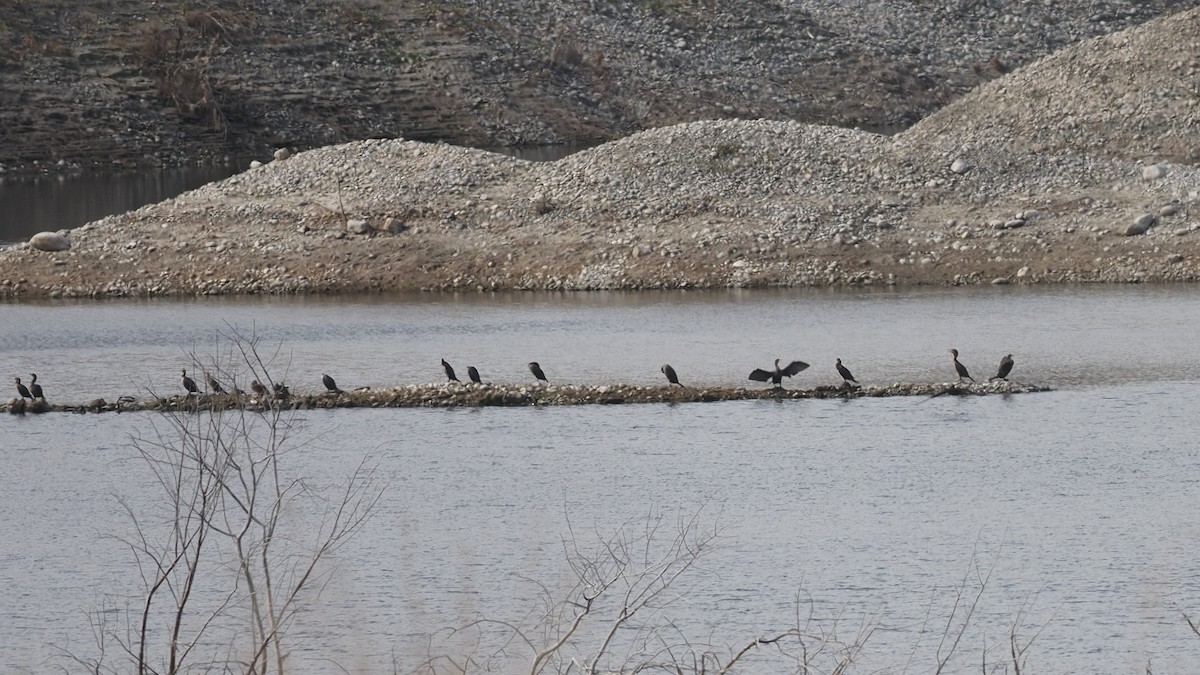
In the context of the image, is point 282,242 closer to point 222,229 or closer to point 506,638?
point 222,229

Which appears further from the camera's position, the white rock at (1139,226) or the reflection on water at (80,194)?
the reflection on water at (80,194)

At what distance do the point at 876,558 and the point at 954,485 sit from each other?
5078mm

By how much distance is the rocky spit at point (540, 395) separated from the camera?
37312 millimetres

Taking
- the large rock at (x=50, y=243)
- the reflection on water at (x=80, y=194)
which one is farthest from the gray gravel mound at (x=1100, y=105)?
the reflection on water at (x=80, y=194)

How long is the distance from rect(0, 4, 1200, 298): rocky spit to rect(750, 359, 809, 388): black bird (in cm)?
1484

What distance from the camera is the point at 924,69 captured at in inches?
4619

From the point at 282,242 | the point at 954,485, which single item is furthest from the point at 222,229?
the point at 954,485

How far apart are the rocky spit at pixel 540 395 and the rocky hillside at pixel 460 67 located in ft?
203

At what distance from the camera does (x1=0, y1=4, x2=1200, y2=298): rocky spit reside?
2109 inches

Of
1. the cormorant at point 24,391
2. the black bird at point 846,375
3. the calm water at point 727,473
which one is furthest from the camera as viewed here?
the cormorant at point 24,391

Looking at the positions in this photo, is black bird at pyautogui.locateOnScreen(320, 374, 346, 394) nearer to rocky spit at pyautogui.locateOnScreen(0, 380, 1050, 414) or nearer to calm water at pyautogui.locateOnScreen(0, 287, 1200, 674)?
rocky spit at pyautogui.locateOnScreen(0, 380, 1050, 414)

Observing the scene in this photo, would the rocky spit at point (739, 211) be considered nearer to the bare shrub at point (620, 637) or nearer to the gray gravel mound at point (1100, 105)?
the gray gravel mound at point (1100, 105)

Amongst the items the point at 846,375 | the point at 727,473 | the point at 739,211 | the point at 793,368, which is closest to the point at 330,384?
the point at 793,368

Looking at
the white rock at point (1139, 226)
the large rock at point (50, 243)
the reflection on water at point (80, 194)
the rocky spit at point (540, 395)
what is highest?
the reflection on water at point (80, 194)
